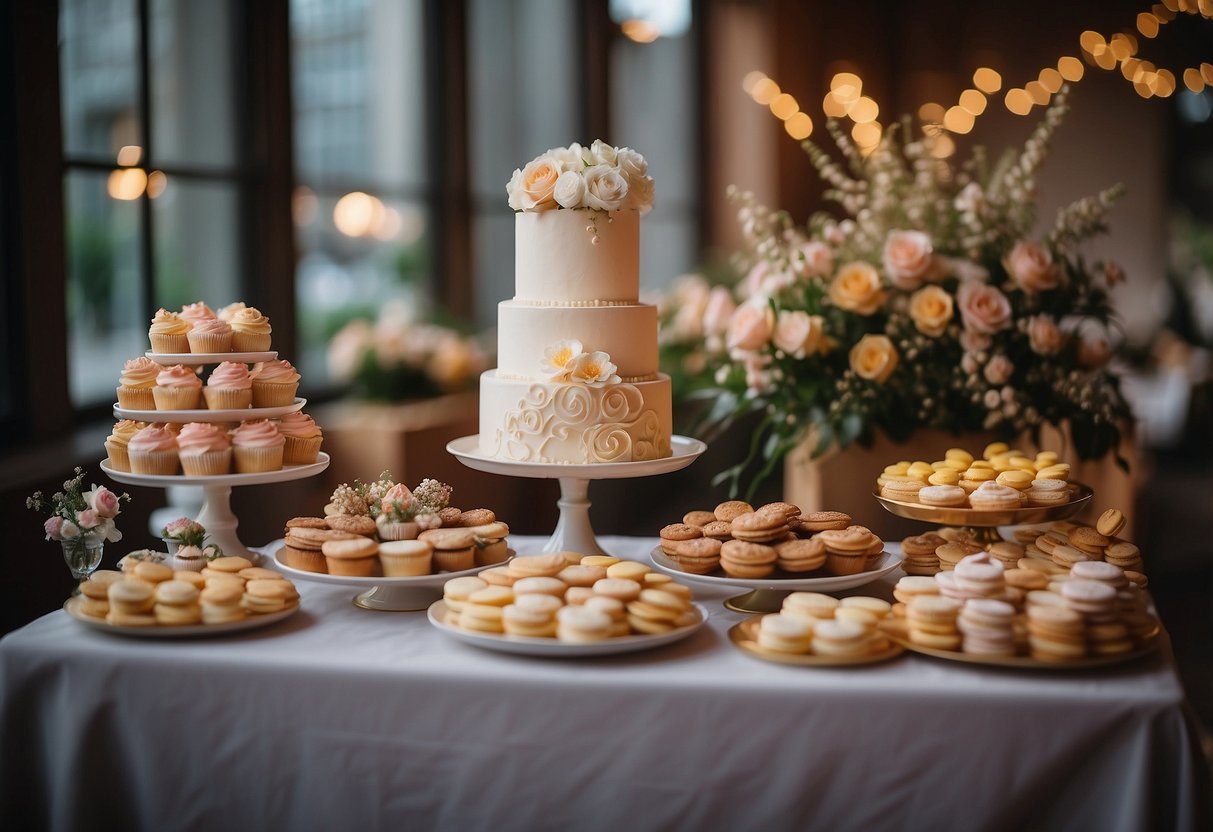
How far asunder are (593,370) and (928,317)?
3.28ft

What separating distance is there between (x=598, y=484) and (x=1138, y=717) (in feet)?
14.6

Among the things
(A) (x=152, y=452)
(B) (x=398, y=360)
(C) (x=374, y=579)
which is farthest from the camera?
(B) (x=398, y=360)

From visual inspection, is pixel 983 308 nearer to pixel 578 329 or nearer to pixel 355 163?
pixel 578 329

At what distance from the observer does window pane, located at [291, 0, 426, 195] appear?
5.01m

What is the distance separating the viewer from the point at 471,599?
1749 mm

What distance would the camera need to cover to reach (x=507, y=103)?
6770mm

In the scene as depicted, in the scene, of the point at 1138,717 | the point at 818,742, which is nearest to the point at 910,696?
the point at 818,742

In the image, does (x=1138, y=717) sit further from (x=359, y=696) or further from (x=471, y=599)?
(x=359, y=696)

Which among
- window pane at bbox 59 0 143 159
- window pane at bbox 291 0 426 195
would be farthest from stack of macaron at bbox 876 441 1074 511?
window pane at bbox 291 0 426 195

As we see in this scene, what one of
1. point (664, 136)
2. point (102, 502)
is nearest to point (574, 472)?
point (102, 502)

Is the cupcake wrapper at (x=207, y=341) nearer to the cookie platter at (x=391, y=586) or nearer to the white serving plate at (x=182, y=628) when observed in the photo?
the cookie platter at (x=391, y=586)

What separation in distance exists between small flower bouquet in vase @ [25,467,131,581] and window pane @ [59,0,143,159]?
6.09ft

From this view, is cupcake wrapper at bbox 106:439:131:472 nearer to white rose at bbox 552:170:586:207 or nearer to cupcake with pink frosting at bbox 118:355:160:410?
cupcake with pink frosting at bbox 118:355:160:410

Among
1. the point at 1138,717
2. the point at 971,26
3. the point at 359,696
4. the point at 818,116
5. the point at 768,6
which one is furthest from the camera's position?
the point at 971,26
